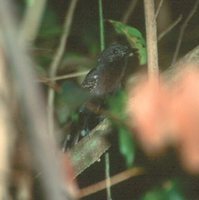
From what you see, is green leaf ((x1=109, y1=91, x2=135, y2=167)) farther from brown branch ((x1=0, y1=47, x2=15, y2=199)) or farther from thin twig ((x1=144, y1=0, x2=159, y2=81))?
brown branch ((x1=0, y1=47, x2=15, y2=199))

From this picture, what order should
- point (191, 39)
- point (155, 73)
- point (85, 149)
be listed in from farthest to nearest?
point (191, 39)
point (85, 149)
point (155, 73)

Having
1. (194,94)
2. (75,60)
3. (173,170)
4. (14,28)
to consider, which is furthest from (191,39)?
(14,28)

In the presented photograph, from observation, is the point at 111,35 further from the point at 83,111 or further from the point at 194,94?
the point at 194,94

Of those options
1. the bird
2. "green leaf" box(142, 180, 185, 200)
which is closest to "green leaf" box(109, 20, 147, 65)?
the bird

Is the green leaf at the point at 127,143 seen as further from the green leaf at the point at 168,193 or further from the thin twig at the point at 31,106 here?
the thin twig at the point at 31,106

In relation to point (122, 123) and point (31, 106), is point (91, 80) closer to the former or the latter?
point (122, 123)

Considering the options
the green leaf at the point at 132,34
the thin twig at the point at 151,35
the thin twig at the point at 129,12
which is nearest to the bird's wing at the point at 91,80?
the thin twig at the point at 129,12

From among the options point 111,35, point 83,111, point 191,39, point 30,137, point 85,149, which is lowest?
point 30,137
